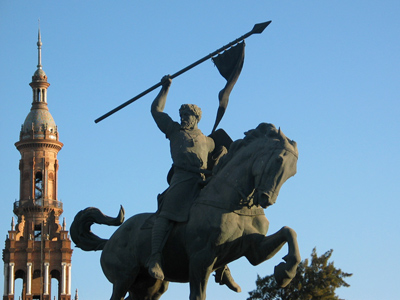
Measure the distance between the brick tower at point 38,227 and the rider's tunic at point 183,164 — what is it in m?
81.4

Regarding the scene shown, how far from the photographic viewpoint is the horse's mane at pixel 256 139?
46.8ft

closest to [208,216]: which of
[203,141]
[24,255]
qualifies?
[203,141]

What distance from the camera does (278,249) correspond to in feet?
46.7

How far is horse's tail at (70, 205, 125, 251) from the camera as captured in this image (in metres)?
16.5

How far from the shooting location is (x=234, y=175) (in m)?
14.4

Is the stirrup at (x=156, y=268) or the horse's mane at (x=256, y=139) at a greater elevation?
the horse's mane at (x=256, y=139)

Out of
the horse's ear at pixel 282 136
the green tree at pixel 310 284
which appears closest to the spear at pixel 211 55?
the horse's ear at pixel 282 136

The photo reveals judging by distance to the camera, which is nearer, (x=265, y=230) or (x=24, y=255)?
(x=265, y=230)

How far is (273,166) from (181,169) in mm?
1928

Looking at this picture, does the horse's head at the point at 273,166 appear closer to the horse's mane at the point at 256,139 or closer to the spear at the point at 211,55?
the horse's mane at the point at 256,139

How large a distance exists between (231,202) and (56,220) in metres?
86.2

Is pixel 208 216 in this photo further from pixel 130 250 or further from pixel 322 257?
pixel 322 257

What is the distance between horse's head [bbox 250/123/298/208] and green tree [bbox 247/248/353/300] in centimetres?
2465

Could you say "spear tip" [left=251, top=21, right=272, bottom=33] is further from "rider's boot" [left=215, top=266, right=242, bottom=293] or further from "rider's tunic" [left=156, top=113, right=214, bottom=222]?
"rider's boot" [left=215, top=266, right=242, bottom=293]
